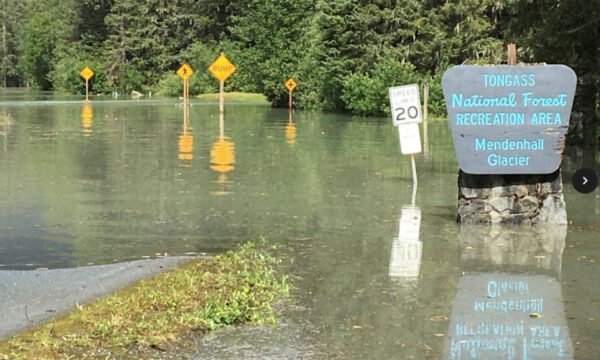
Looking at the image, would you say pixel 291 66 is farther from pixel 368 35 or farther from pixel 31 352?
pixel 31 352

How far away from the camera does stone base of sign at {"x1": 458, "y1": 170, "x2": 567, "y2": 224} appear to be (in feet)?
37.2

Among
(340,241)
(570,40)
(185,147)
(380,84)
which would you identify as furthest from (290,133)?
(340,241)

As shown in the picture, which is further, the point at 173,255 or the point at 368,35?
the point at 368,35

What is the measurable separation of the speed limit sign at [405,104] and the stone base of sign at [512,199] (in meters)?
3.89

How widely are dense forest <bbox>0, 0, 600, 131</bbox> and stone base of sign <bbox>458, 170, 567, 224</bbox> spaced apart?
10.2m

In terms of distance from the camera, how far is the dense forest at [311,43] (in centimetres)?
2381

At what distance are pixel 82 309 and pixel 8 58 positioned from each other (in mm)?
177267

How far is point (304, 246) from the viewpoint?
10.2 m

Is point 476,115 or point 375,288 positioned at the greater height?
point 476,115

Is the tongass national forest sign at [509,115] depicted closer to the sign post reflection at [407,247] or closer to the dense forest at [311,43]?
the sign post reflection at [407,247]

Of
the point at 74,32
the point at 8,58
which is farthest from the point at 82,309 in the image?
the point at 8,58

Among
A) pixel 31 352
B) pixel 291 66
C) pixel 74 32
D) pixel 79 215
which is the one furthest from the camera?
pixel 74 32

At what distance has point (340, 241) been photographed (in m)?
10.6

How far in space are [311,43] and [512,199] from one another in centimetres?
4729
